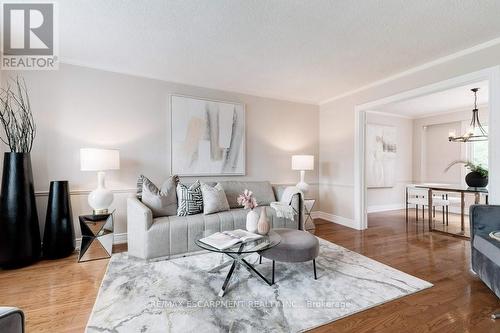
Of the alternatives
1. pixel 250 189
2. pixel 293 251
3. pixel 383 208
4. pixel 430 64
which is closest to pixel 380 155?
pixel 383 208

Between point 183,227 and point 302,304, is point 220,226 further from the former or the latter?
point 302,304

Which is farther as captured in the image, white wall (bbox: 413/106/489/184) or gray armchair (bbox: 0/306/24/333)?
white wall (bbox: 413/106/489/184)

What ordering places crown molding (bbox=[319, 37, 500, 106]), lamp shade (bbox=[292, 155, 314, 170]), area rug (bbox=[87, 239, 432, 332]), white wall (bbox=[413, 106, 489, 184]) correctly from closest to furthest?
area rug (bbox=[87, 239, 432, 332]) < crown molding (bbox=[319, 37, 500, 106]) < lamp shade (bbox=[292, 155, 314, 170]) < white wall (bbox=[413, 106, 489, 184])

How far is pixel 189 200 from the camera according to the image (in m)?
3.14

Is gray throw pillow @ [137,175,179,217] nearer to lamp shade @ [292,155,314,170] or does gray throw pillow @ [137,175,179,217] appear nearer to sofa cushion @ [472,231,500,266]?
lamp shade @ [292,155,314,170]

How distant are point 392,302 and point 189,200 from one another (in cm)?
243

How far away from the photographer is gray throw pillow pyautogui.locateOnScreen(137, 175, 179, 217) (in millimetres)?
2996

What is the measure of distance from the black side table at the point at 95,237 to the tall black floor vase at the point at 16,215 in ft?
1.58

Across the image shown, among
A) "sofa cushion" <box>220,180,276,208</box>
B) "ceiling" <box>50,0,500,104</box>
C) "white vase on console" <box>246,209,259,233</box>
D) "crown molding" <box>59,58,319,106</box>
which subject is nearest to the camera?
"ceiling" <box>50,0,500,104</box>

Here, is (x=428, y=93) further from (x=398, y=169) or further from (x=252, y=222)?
(x=398, y=169)

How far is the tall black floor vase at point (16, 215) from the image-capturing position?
8.18 feet

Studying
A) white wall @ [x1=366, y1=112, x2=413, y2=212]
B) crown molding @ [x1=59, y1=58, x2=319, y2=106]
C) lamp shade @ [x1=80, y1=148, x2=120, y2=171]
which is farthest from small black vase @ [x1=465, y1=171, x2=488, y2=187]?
lamp shade @ [x1=80, y1=148, x2=120, y2=171]

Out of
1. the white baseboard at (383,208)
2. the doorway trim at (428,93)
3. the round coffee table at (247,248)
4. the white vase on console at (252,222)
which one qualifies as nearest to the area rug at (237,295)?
the round coffee table at (247,248)
